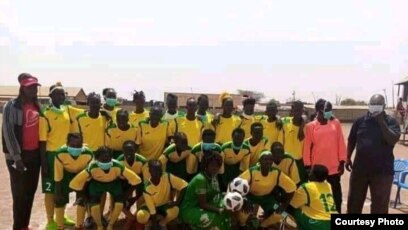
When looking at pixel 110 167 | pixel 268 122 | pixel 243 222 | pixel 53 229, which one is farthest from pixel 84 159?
pixel 268 122

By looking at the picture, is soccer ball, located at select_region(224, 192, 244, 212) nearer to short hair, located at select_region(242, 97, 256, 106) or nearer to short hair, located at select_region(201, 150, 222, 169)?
short hair, located at select_region(201, 150, 222, 169)

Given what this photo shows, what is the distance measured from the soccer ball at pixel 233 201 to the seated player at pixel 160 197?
0.72m

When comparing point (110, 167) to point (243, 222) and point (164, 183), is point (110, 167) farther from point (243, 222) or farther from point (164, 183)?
point (243, 222)

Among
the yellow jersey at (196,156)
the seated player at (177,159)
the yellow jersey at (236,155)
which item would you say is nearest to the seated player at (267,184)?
the yellow jersey at (236,155)

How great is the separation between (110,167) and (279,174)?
2.24 metres

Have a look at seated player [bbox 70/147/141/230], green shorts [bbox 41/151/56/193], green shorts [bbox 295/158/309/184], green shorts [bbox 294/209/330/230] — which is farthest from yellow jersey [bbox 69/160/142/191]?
green shorts [bbox 295/158/309/184]

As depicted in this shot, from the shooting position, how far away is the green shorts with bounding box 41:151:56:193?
22.3 ft

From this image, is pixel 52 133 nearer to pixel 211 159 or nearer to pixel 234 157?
pixel 211 159

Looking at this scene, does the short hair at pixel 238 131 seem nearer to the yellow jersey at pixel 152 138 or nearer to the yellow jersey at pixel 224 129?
the yellow jersey at pixel 224 129

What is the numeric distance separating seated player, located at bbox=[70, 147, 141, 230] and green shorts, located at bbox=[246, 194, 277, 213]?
1.55m

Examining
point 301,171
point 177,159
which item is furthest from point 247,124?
point 177,159

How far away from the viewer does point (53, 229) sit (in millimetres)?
6703

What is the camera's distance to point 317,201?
604 centimetres

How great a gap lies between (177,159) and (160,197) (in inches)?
28.8
